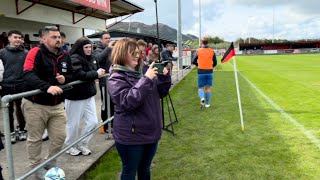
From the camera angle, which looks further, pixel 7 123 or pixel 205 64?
pixel 205 64

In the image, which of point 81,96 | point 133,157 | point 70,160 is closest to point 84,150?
point 70,160

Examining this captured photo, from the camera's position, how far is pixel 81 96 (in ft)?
16.9

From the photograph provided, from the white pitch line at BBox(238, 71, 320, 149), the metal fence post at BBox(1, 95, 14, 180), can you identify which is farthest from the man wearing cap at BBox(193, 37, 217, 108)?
the metal fence post at BBox(1, 95, 14, 180)

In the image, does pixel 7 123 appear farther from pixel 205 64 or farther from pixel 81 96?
pixel 205 64

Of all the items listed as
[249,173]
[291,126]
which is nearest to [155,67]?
[249,173]

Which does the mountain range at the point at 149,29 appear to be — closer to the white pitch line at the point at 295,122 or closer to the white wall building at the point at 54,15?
the white wall building at the point at 54,15

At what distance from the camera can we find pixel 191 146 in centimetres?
627

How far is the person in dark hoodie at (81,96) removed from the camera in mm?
5062

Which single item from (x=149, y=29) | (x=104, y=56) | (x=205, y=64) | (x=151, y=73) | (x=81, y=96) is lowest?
(x=81, y=96)

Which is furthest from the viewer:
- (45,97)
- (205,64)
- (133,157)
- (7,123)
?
(205,64)

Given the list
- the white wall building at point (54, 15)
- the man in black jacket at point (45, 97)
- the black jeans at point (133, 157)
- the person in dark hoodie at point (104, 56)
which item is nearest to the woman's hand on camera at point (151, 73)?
the black jeans at point (133, 157)

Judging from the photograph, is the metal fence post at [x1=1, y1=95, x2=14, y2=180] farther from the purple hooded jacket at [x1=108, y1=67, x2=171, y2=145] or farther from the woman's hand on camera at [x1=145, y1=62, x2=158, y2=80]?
the woman's hand on camera at [x1=145, y1=62, x2=158, y2=80]

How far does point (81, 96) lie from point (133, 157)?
82.0 inches

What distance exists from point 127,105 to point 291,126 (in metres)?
5.43
